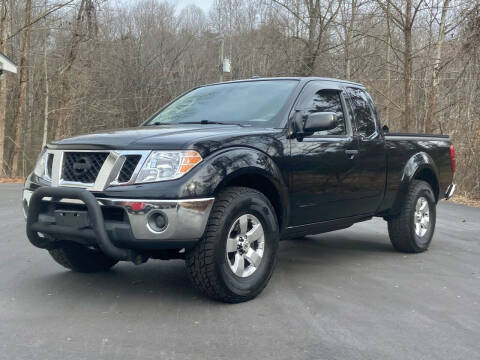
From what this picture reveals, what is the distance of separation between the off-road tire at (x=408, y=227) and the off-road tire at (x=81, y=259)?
331cm

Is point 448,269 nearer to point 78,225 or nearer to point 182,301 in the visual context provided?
point 182,301

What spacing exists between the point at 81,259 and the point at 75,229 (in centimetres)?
125

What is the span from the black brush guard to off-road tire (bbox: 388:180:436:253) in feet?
11.7

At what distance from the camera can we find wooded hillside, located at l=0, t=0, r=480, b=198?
1675 cm

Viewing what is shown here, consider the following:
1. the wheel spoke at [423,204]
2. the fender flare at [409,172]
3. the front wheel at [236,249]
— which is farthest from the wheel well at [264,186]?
the wheel spoke at [423,204]

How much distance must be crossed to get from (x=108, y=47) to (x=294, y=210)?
28305 mm

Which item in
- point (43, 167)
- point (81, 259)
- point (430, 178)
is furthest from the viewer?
point (430, 178)

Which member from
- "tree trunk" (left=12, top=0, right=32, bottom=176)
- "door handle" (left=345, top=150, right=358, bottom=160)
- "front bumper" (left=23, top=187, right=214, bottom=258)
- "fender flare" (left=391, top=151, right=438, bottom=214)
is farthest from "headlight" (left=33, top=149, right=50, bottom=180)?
"tree trunk" (left=12, top=0, right=32, bottom=176)

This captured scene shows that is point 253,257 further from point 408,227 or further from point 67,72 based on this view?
point 67,72

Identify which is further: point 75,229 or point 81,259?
point 81,259

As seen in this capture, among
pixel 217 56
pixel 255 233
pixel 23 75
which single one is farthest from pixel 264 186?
pixel 217 56

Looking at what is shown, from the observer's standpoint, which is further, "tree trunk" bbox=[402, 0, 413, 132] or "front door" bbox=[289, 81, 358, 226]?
"tree trunk" bbox=[402, 0, 413, 132]

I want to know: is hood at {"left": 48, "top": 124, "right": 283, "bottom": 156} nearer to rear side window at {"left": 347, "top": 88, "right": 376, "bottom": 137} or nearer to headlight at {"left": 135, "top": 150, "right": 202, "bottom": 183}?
headlight at {"left": 135, "top": 150, "right": 202, "bottom": 183}

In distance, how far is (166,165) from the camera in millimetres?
3883
